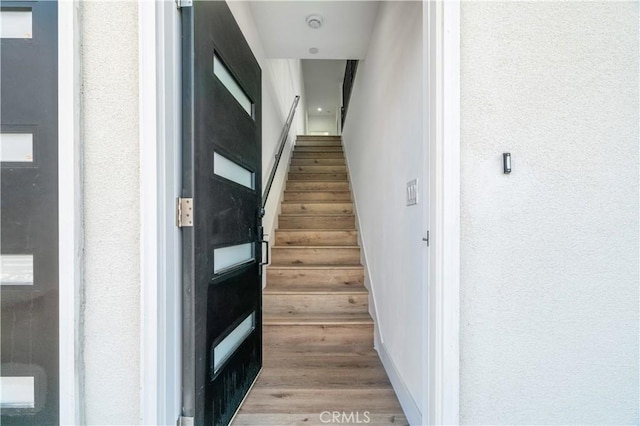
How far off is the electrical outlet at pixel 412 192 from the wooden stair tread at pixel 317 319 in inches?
46.7

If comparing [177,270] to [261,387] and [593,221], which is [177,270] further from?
[593,221]

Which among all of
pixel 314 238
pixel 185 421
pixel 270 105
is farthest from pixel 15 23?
pixel 314 238

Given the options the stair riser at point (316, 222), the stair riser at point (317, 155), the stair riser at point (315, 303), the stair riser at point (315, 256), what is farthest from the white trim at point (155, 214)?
the stair riser at point (317, 155)

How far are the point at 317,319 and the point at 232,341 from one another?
0.94 m

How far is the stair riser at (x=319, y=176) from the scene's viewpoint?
13.7 feet

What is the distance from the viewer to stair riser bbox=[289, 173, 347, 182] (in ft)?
13.7

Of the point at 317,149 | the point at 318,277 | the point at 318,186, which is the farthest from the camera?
the point at 317,149

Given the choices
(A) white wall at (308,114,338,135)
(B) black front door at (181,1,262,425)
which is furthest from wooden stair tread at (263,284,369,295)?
(A) white wall at (308,114,338,135)

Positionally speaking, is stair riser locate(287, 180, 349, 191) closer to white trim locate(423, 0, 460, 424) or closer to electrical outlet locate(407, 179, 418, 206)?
electrical outlet locate(407, 179, 418, 206)

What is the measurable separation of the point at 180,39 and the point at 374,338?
7.04 ft

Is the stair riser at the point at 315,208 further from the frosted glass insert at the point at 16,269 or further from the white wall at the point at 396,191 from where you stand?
the frosted glass insert at the point at 16,269

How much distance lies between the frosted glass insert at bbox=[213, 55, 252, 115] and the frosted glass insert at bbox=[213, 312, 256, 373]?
1.18 metres

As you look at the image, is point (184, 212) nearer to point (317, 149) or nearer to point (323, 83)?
point (317, 149)

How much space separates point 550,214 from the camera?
100 cm
